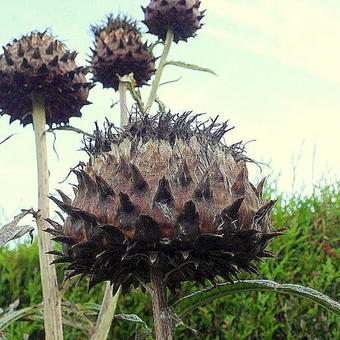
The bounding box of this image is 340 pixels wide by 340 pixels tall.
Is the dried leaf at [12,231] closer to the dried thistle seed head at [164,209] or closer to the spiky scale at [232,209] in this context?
the dried thistle seed head at [164,209]

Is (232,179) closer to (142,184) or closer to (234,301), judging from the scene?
(142,184)

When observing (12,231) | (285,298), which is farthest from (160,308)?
(285,298)

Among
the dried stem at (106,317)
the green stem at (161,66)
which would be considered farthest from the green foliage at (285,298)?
the green stem at (161,66)

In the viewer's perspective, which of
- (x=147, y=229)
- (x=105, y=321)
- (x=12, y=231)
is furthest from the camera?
(x=105, y=321)

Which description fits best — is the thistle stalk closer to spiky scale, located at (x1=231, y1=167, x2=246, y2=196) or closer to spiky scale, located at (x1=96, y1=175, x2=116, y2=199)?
spiky scale, located at (x1=96, y1=175, x2=116, y2=199)

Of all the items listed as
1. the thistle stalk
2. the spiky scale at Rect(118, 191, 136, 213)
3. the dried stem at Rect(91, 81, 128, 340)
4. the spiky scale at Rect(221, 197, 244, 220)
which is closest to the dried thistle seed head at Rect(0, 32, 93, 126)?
the thistle stalk

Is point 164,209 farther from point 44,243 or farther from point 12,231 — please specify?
point 44,243
